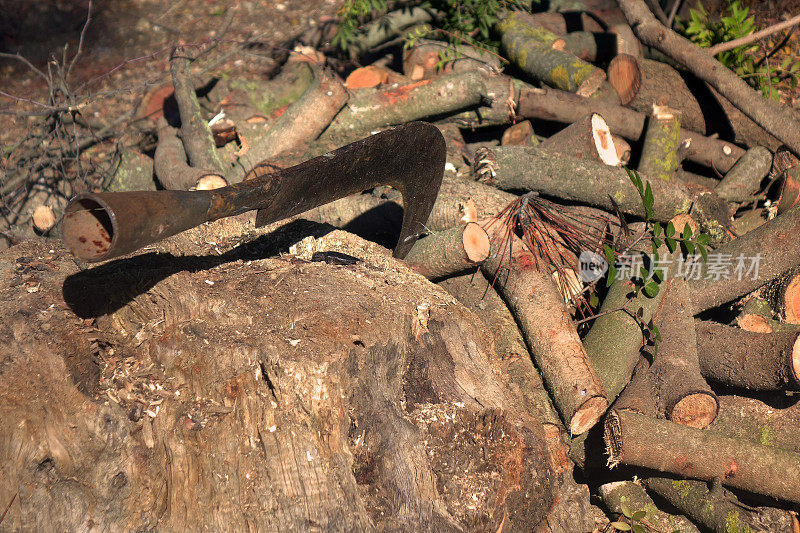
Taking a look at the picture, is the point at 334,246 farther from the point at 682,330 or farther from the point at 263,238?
the point at 682,330

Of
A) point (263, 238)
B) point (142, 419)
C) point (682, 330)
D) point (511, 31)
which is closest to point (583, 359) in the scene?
point (682, 330)

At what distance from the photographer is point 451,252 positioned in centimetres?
321

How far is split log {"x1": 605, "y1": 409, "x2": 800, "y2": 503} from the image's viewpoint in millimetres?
2715

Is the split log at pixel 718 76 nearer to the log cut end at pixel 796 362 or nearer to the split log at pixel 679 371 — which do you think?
the split log at pixel 679 371

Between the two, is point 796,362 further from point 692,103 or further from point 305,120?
point 305,120

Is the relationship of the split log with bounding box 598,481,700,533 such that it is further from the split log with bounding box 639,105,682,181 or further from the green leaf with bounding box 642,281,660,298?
the split log with bounding box 639,105,682,181

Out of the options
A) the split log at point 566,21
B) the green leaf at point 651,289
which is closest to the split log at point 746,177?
the green leaf at point 651,289

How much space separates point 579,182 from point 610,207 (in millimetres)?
254

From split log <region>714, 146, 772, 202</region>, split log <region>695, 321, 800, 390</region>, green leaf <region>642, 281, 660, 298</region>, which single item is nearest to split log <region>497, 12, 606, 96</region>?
split log <region>714, 146, 772, 202</region>

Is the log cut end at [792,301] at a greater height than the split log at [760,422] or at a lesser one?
greater

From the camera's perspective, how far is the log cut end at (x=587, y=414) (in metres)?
2.84

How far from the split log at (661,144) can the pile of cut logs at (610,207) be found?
2 cm

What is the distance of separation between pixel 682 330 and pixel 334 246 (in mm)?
1936

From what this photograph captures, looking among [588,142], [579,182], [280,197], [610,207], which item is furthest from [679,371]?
[280,197]
